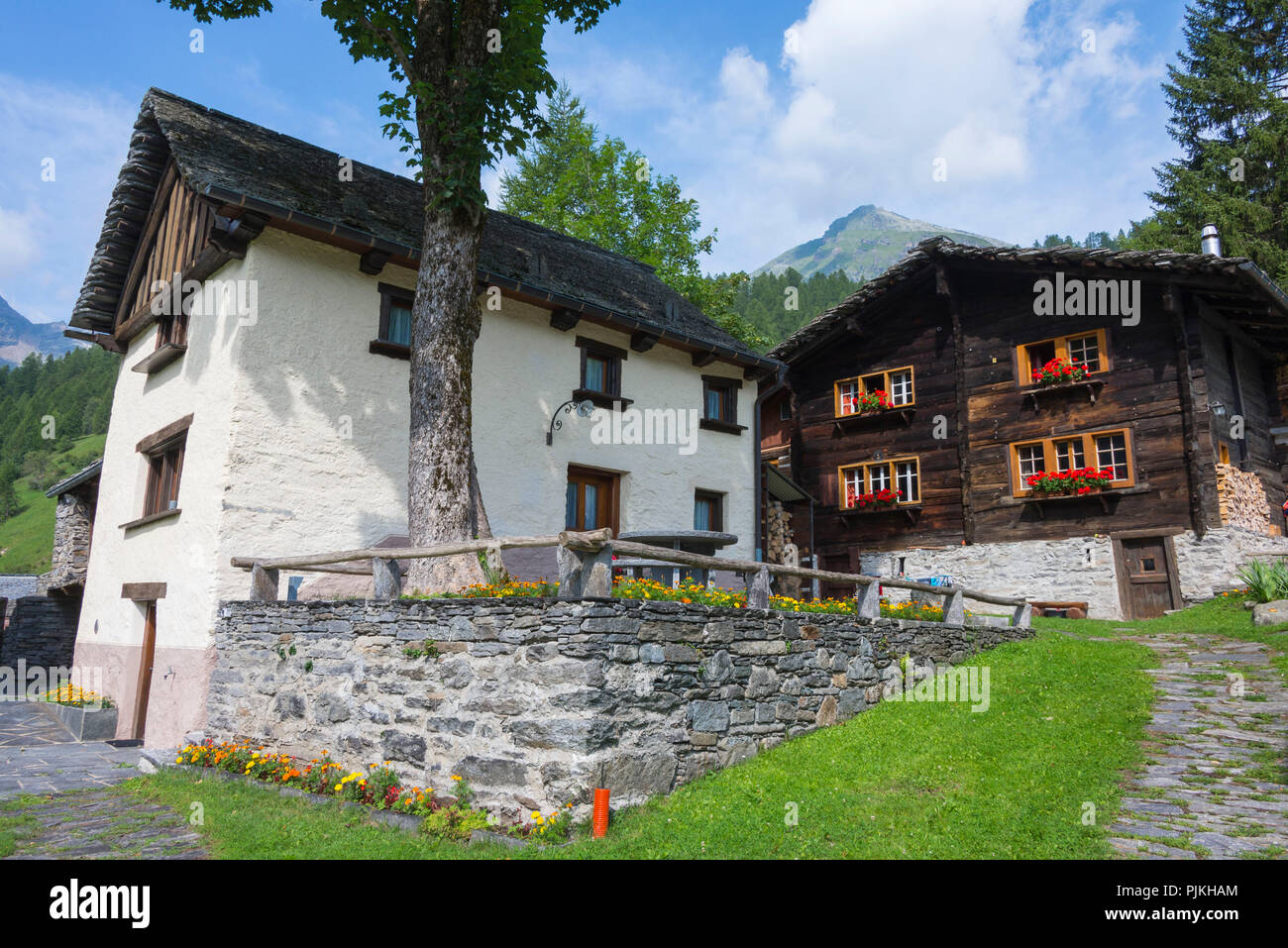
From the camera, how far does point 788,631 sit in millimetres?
7828

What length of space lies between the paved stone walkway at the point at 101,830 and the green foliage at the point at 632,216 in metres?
21.1

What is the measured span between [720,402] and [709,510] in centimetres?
227

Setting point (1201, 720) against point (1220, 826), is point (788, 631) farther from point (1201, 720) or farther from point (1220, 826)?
point (1201, 720)

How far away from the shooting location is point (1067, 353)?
18750mm

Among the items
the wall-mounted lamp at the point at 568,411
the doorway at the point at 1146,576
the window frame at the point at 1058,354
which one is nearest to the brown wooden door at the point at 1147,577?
the doorway at the point at 1146,576

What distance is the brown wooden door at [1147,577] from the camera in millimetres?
16641

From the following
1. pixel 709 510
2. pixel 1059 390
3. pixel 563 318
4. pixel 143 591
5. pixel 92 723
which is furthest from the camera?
pixel 1059 390

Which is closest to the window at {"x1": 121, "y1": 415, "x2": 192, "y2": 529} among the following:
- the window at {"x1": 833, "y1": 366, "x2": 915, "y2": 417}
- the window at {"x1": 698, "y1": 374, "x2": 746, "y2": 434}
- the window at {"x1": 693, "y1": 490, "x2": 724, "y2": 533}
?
the window at {"x1": 693, "y1": 490, "x2": 724, "y2": 533}

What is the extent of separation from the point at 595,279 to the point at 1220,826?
1346 centimetres

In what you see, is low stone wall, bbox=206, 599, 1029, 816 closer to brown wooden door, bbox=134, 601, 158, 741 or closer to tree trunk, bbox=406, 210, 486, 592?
tree trunk, bbox=406, 210, 486, 592

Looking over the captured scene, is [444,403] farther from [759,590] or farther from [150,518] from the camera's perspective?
[150,518]

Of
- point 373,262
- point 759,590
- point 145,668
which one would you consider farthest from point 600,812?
point 145,668
